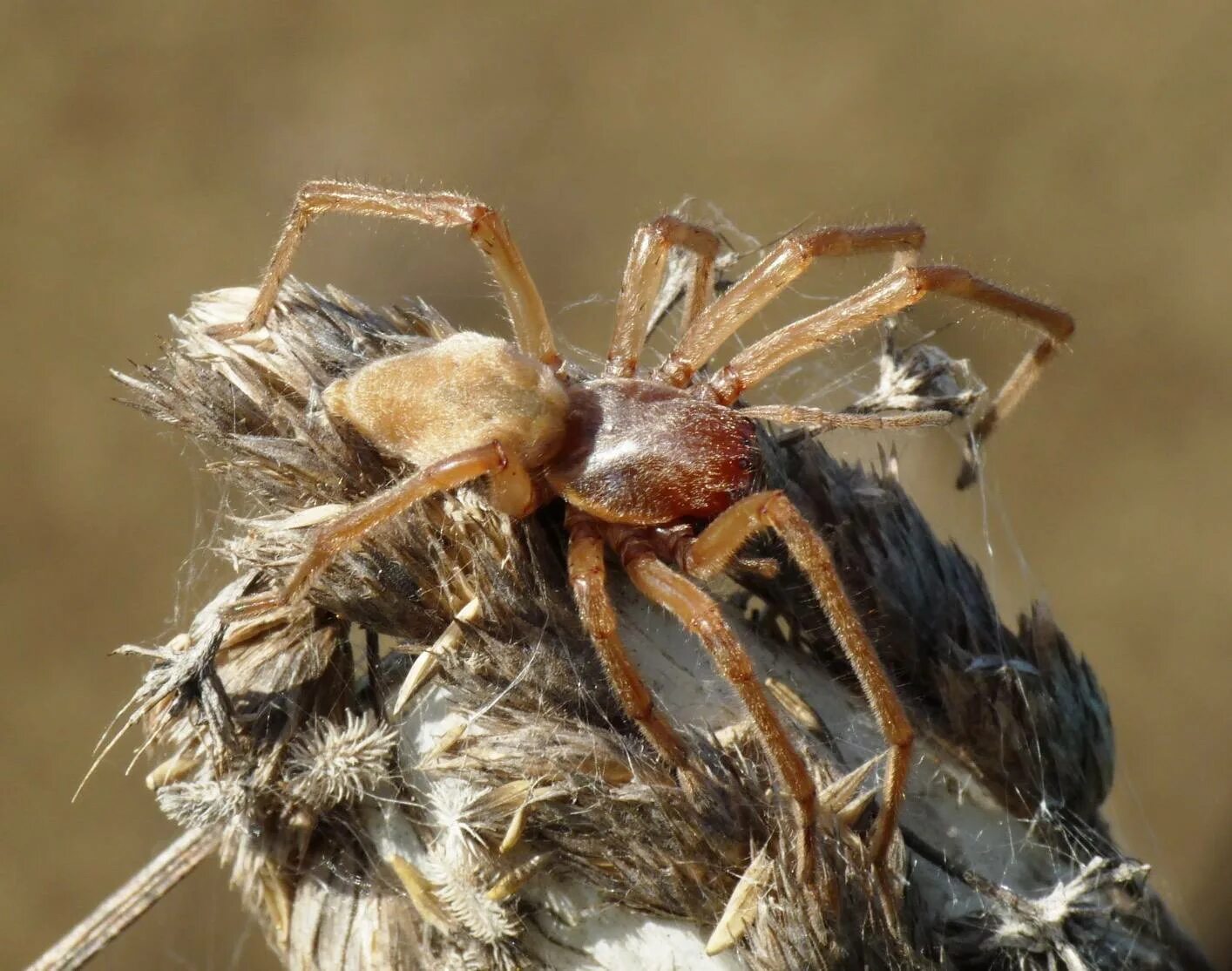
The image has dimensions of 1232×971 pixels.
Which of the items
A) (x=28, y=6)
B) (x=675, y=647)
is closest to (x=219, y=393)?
(x=675, y=647)

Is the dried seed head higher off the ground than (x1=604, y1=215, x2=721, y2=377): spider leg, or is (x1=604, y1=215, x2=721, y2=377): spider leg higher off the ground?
(x1=604, y1=215, x2=721, y2=377): spider leg

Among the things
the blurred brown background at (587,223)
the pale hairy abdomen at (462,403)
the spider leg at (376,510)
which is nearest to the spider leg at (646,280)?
the pale hairy abdomen at (462,403)

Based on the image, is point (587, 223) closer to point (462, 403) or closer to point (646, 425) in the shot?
point (646, 425)

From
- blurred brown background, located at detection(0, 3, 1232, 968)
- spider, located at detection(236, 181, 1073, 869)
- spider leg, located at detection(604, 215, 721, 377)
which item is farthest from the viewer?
blurred brown background, located at detection(0, 3, 1232, 968)

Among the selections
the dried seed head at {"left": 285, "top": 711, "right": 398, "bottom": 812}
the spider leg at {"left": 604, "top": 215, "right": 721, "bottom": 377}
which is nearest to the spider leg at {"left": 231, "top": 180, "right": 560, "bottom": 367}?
the spider leg at {"left": 604, "top": 215, "right": 721, "bottom": 377}

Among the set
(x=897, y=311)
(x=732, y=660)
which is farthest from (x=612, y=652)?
(x=897, y=311)

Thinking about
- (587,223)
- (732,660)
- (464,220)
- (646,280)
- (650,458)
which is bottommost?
(732,660)

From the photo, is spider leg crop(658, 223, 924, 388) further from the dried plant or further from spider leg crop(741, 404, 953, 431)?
the dried plant
